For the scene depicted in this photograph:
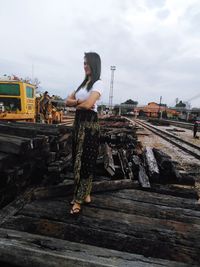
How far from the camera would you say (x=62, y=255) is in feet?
7.09

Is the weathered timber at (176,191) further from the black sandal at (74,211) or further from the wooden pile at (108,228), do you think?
the black sandal at (74,211)

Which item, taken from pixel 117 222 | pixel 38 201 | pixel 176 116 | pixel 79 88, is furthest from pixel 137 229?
pixel 176 116

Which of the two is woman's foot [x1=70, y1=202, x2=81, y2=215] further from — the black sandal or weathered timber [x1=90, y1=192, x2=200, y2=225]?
weathered timber [x1=90, y1=192, x2=200, y2=225]

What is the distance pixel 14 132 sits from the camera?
5152 millimetres

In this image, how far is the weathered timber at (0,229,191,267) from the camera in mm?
2125

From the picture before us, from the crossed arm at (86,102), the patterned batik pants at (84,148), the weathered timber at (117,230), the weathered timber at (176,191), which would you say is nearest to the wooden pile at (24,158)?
the weathered timber at (117,230)

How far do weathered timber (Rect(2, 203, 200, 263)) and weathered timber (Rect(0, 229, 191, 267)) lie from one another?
163 mm

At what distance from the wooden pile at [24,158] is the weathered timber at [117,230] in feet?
3.27

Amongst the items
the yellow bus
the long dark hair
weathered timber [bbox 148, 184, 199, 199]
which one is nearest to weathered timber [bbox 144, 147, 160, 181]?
weathered timber [bbox 148, 184, 199, 199]

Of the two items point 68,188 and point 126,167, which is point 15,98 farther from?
point 68,188

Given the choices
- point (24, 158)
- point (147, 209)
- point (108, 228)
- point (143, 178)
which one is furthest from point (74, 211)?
point (24, 158)

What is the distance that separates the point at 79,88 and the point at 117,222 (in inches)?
69.4

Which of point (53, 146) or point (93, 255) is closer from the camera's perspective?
point (93, 255)

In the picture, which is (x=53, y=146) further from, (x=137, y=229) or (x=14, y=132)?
(x=137, y=229)
